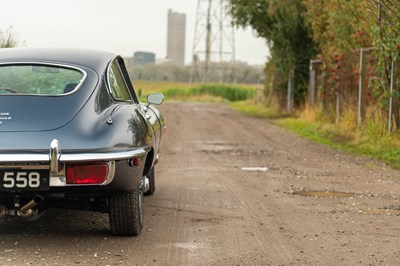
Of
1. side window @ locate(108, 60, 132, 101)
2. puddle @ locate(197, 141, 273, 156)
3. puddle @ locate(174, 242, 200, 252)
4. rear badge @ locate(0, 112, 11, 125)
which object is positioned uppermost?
side window @ locate(108, 60, 132, 101)

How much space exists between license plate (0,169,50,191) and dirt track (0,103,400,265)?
510 millimetres

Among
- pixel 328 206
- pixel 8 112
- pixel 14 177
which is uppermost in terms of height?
pixel 8 112

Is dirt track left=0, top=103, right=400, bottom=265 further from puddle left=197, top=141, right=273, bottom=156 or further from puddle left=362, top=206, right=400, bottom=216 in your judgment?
puddle left=197, top=141, right=273, bottom=156

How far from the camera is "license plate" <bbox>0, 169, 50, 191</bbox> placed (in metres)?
6.41

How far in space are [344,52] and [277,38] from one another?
9.87 metres

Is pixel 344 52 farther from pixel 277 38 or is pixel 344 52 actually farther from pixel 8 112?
pixel 8 112

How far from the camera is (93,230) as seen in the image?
7.61m

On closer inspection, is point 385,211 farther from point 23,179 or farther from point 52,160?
point 23,179

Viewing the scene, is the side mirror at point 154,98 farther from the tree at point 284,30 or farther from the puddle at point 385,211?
the tree at point 284,30

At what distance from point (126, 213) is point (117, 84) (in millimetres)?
1463

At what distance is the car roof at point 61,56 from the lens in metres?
7.60

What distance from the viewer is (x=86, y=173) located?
6.50 metres

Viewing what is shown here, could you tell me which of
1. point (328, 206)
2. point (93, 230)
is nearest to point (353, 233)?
point (328, 206)

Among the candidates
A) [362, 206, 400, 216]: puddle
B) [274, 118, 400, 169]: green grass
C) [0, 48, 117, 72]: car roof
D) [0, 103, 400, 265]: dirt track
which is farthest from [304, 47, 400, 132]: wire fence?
[0, 48, 117, 72]: car roof
